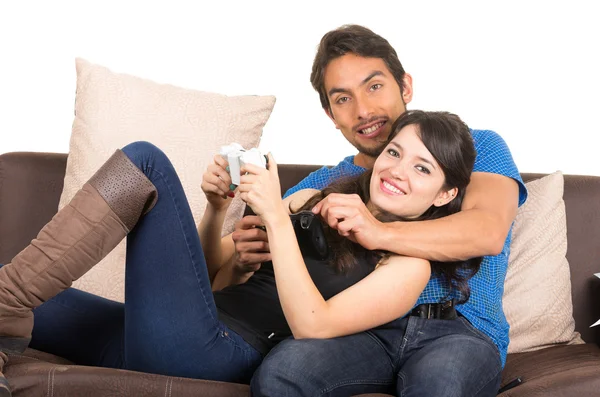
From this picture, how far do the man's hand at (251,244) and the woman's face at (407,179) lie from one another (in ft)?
1.02

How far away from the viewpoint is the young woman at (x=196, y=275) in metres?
1.78

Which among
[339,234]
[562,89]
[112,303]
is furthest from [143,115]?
[562,89]

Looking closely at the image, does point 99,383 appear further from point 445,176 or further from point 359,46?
point 359,46

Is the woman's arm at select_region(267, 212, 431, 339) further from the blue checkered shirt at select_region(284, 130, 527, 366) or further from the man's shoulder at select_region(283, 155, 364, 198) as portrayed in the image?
the man's shoulder at select_region(283, 155, 364, 198)

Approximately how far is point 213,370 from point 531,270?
1081mm

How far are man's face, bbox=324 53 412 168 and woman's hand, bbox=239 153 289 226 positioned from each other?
32.2 inches

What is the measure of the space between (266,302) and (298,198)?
44 centimetres

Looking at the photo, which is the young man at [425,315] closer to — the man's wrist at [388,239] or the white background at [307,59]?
the man's wrist at [388,239]

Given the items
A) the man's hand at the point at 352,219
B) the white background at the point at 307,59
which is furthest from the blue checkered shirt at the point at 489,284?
the white background at the point at 307,59

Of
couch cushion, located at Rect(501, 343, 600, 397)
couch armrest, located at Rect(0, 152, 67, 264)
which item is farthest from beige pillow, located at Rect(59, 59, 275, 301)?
couch cushion, located at Rect(501, 343, 600, 397)

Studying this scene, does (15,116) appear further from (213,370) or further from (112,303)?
(213,370)

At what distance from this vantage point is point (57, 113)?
3385mm

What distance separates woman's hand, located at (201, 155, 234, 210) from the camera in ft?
6.78

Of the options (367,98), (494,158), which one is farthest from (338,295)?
(367,98)
